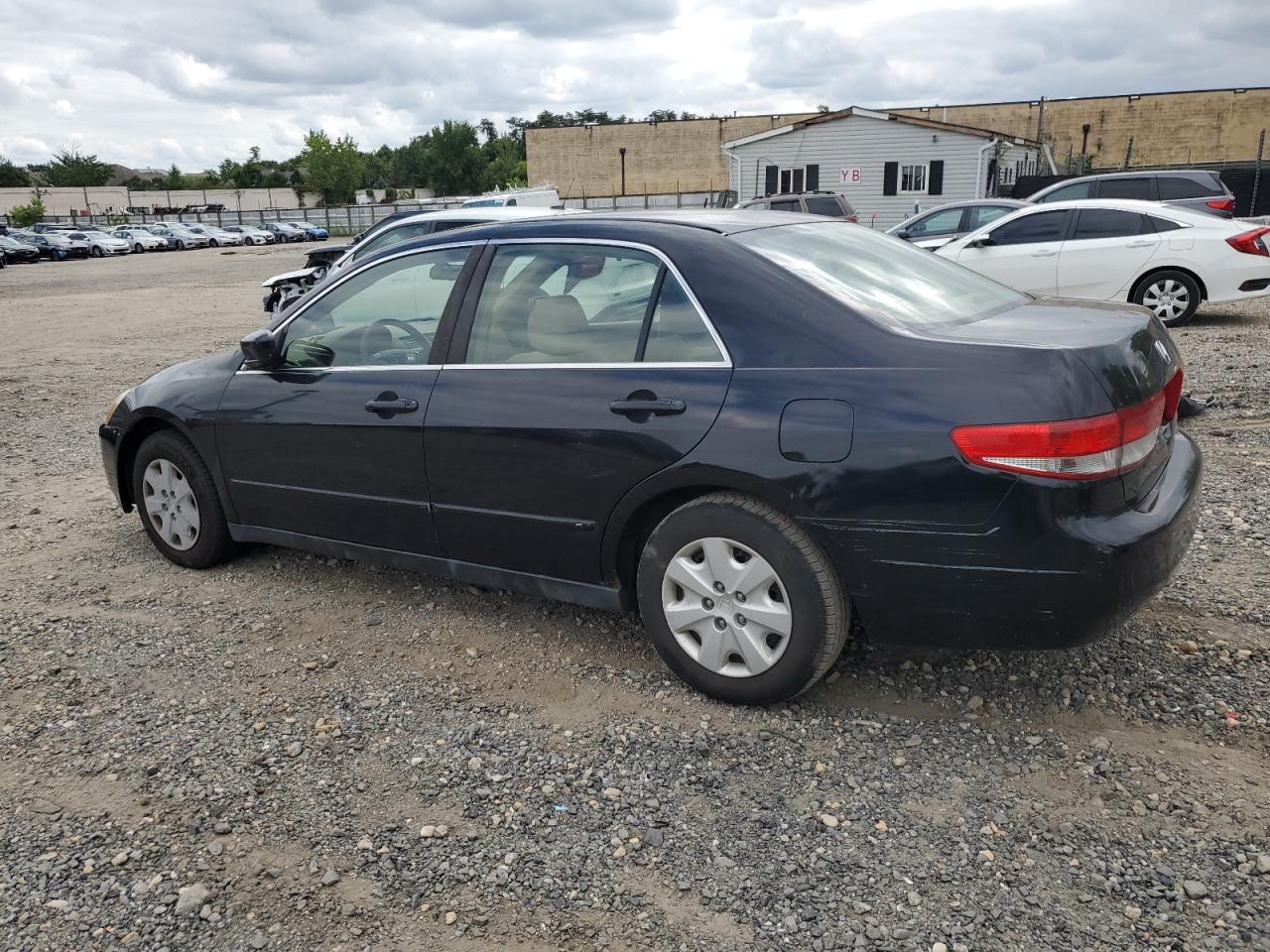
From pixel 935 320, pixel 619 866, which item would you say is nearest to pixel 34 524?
pixel 619 866

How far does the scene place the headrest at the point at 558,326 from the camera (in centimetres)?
365

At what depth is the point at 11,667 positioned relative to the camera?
3.99 meters

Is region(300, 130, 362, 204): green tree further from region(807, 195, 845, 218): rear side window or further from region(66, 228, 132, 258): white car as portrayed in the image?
region(807, 195, 845, 218): rear side window

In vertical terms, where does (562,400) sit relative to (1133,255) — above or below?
below

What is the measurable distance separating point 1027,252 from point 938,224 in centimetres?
530

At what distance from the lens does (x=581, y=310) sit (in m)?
3.71

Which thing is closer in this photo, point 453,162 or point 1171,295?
point 1171,295

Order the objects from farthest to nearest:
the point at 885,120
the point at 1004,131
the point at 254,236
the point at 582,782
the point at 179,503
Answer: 1. the point at 1004,131
2. the point at 254,236
3. the point at 885,120
4. the point at 179,503
5. the point at 582,782

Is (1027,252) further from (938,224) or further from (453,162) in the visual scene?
(453,162)

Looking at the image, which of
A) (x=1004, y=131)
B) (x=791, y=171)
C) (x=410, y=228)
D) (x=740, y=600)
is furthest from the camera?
(x=1004, y=131)

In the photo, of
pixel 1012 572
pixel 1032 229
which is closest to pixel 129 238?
pixel 1032 229

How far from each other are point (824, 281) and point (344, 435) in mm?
2070

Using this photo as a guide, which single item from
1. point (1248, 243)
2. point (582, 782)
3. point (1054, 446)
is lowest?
point (582, 782)

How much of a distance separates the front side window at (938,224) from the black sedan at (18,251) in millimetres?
40769
